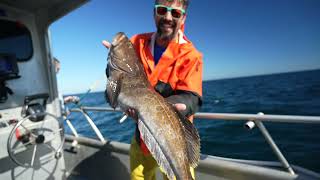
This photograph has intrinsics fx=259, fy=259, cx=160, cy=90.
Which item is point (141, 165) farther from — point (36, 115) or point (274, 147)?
point (36, 115)

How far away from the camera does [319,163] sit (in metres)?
6.81

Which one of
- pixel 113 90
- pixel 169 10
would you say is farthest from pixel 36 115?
pixel 169 10

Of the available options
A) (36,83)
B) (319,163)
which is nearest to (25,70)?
(36,83)

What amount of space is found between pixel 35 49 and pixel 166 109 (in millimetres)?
3246

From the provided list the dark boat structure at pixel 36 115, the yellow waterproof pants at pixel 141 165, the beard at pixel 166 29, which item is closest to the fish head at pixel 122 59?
the beard at pixel 166 29

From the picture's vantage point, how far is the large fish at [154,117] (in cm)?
216

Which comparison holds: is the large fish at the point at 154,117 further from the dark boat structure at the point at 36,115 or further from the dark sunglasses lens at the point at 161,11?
the dark boat structure at the point at 36,115

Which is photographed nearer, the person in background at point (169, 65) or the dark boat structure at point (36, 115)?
the person in background at point (169, 65)

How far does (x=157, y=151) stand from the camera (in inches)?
86.0

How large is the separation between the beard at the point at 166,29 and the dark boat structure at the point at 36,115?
1287 mm

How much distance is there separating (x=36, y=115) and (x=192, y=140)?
2620mm

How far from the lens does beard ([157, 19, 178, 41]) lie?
238 centimetres

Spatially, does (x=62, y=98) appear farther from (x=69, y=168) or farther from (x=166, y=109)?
(x=166, y=109)

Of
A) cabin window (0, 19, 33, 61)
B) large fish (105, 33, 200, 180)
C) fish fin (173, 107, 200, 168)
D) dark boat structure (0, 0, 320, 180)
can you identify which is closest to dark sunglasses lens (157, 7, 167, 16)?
large fish (105, 33, 200, 180)
